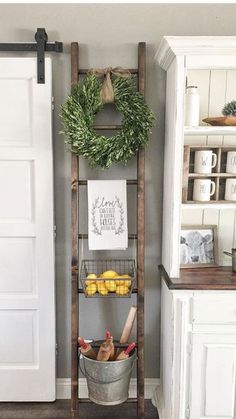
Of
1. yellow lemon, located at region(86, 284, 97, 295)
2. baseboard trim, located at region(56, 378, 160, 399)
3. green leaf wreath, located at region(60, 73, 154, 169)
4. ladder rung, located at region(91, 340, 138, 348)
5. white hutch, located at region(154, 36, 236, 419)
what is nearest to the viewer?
white hutch, located at region(154, 36, 236, 419)

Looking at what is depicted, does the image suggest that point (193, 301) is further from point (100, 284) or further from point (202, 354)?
point (100, 284)

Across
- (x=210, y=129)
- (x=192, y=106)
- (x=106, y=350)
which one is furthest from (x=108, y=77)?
(x=106, y=350)

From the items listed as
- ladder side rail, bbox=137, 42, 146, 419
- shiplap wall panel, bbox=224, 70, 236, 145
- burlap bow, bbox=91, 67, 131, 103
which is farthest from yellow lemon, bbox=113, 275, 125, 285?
shiplap wall panel, bbox=224, 70, 236, 145

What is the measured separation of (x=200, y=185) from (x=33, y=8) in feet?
4.39

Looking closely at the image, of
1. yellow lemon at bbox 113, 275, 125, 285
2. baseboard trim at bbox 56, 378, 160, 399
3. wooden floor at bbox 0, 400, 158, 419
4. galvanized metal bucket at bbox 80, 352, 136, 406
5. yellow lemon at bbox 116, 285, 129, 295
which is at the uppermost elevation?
yellow lemon at bbox 113, 275, 125, 285

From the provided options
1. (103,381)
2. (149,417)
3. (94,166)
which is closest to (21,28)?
(94,166)

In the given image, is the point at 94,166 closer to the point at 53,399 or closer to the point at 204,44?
the point at 204,44

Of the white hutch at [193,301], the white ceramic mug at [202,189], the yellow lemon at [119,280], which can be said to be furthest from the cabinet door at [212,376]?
the white ceramic mug at [202,189]

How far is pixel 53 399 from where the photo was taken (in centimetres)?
233

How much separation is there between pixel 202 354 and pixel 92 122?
130cm

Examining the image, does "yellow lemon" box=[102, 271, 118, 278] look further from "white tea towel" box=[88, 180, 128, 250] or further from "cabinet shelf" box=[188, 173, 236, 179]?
"cabinet shelf" box=[188, 173, 236, 179]

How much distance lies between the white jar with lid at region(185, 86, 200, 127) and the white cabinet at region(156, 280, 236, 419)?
0.87 m

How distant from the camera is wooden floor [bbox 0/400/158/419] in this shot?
2.23 m

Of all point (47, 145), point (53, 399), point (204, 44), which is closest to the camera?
point (204, 44)
